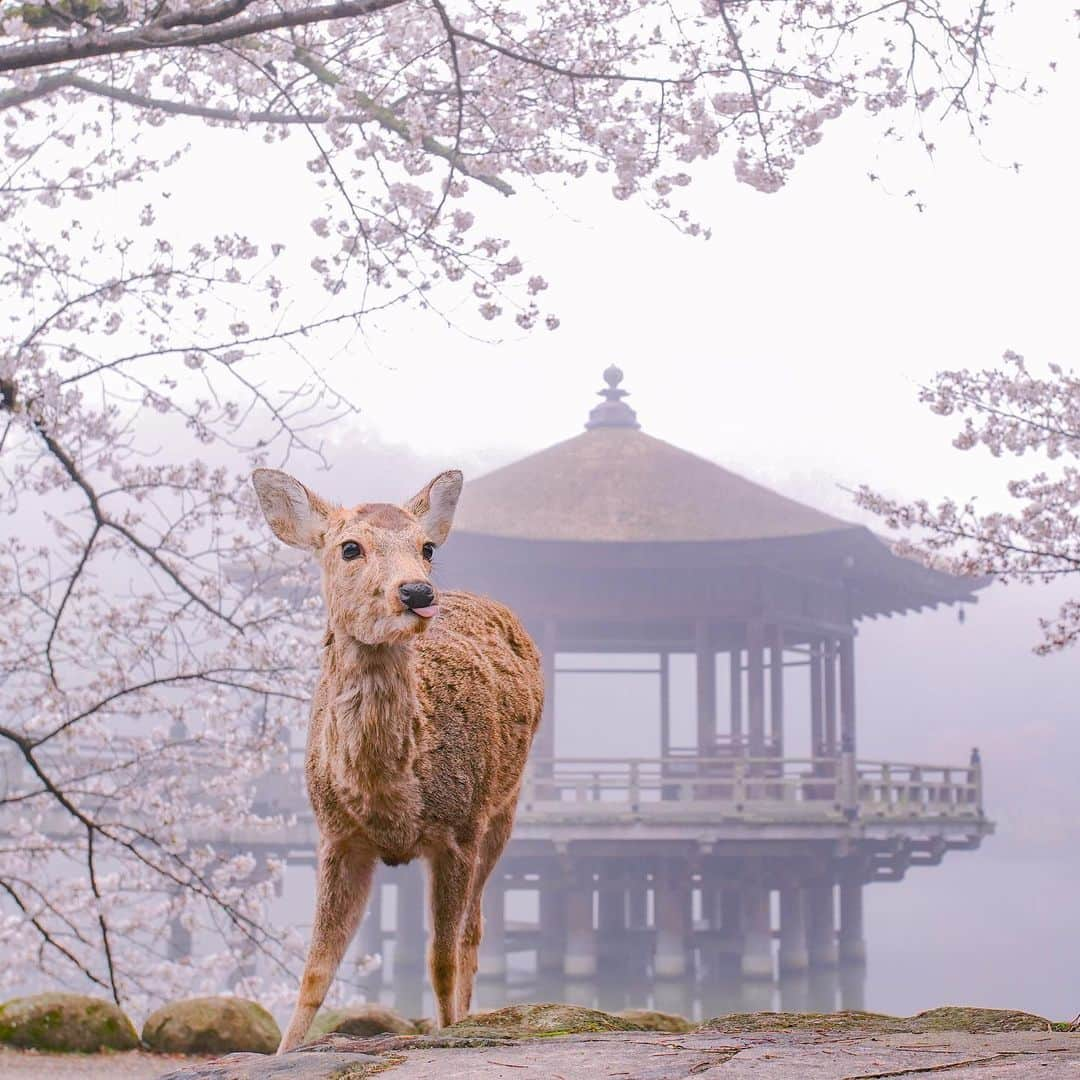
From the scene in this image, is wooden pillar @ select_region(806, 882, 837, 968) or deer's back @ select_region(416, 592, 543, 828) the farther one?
wooden pillar @ select_region(806, 882, 837, 968)

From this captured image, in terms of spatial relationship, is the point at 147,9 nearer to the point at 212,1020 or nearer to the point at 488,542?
the point at 212,1020

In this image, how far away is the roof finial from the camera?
2486 centimetres

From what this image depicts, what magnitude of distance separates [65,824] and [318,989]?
19450 millimetres

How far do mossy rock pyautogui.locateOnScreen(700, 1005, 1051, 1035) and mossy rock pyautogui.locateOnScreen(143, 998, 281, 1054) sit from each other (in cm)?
494

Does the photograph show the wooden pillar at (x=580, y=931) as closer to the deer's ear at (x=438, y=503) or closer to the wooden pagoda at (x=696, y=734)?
the wooden pagoda at (x=696, y=734)

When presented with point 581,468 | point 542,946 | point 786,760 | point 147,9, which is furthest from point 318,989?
point 542,946

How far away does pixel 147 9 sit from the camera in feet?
20.5

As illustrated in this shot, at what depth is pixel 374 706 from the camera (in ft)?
13.0

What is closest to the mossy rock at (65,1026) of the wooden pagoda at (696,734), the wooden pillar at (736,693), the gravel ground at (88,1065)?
the gravel ground at (88,1065)

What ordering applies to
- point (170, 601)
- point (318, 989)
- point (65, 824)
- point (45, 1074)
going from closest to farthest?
point (318, 989) < point (45, 1074) < point (170, 601) < point (65, 824)

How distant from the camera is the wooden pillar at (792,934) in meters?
24.2

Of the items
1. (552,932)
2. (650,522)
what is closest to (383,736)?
(650,522)

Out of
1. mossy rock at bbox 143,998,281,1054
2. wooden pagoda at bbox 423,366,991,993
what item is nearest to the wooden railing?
wooden pagoda at bbox 423,366,991,993

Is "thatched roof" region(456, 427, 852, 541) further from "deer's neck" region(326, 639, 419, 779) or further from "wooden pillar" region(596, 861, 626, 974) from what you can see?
"deer's neck" region(326, 639, 419, 779)
